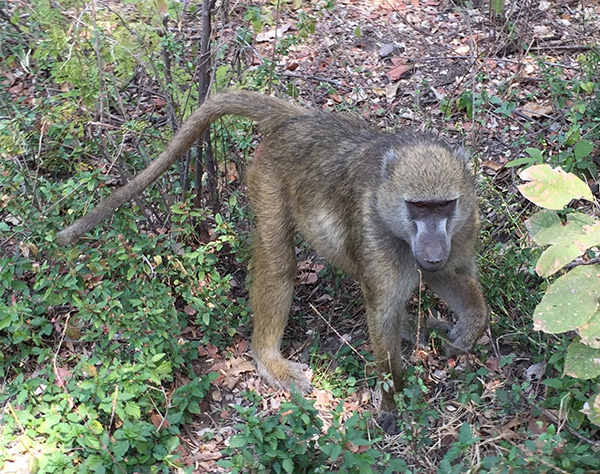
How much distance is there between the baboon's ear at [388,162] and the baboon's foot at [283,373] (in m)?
1.60

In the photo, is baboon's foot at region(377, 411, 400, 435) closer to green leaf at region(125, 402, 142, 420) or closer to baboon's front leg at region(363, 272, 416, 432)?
baboon's front leg at region(363, 272, 416, 432)

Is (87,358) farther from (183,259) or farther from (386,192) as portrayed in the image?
(386,192)

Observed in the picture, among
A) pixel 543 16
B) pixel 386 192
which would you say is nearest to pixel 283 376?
pixel 386 192

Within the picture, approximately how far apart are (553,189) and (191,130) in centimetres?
248

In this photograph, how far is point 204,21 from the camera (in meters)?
4.96

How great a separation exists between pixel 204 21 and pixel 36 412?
2.76m

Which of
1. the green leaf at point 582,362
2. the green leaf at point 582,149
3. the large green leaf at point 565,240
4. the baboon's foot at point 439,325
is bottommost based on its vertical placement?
the baboon's foot at point 439,325

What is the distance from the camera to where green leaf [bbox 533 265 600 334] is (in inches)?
110

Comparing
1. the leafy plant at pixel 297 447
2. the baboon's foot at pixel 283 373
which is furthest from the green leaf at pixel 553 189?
the baboon's foot at pixel 283 373

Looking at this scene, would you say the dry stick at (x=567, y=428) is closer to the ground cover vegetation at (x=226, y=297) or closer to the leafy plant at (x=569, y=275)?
the ground cover vegetation at (x=226, y=297)

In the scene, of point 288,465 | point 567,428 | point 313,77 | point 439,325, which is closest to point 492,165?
point 439,325

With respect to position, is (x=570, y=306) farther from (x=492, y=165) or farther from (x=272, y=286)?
(x=492, y=165)

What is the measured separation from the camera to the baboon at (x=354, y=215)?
3859mm

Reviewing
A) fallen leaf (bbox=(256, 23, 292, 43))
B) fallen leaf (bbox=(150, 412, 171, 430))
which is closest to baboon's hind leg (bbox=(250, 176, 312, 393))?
fallen leaf (bbox=(150, 412, 171, 430))
